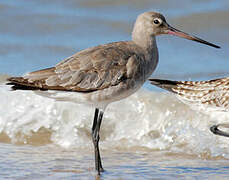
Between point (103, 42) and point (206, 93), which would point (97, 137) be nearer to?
point (206, 93)

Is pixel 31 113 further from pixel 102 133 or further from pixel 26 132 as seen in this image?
pixel 102 133

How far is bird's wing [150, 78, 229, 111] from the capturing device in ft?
26.2

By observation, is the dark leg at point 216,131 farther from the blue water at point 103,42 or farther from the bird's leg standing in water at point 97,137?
the bird's leg standing in water at point 97,137

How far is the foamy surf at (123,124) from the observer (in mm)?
8508

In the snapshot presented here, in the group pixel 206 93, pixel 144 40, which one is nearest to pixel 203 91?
pixel 206 93

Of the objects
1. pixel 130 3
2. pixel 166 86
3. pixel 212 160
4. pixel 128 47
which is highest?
pixel 130 3

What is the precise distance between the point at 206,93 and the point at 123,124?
5.16 ft

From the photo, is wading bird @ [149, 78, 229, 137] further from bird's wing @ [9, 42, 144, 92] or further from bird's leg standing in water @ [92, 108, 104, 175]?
bird's wing @ [9, 42, 144, 92]

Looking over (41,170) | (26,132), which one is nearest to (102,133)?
(26,132)

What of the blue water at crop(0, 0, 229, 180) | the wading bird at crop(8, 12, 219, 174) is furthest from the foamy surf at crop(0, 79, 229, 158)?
the wading bird at crop(8, 12, 219, 174)

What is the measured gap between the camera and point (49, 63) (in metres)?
11.8

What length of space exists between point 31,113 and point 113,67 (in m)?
3.10

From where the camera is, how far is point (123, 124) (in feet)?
30.3

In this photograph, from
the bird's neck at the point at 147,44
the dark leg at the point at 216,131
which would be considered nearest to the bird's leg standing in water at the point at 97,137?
the bird's neck at the point at 147,44
